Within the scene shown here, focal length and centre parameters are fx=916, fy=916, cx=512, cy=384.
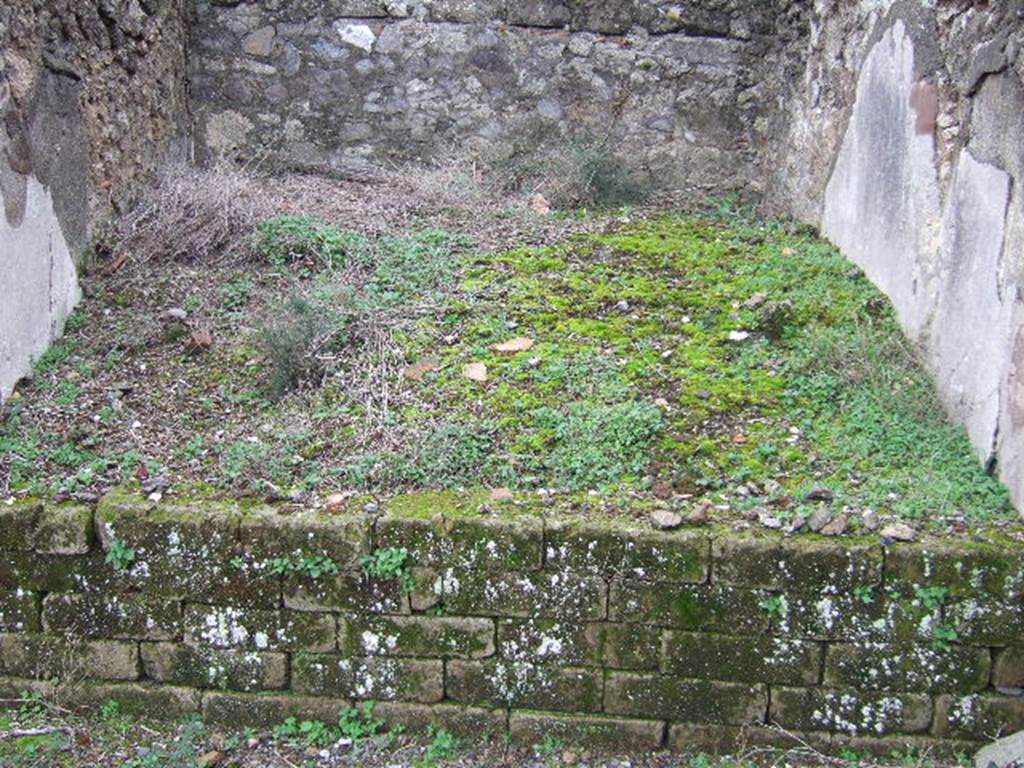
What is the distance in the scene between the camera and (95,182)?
455cm

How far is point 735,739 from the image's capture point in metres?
2.87

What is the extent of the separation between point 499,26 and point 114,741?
483 centimetres

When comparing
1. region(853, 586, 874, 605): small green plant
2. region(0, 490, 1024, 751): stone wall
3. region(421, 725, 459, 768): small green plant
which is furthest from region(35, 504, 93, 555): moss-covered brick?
region(853, 586, 874, 605): small green plant

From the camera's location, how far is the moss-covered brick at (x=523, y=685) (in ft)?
9.52

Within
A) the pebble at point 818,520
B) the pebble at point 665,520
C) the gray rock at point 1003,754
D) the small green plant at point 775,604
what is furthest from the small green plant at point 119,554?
the gray rock at point 1003,754

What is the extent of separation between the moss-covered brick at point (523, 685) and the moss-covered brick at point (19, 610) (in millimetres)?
1366

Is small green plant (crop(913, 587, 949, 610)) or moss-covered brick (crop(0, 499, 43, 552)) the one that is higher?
moss-covered brick (crop(0, 499, 43, 552))

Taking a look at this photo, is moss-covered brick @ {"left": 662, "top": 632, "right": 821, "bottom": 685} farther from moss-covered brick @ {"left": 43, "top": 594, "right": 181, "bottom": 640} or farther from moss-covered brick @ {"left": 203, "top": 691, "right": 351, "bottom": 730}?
moss-covered brick @ {"left": 43, "top": 594, "right": 181, "bottom": 640}

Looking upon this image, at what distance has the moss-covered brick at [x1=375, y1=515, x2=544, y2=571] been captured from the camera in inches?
112

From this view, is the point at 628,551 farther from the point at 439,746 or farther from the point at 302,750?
the point at 302,750

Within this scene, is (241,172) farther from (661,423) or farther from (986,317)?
(986,317)

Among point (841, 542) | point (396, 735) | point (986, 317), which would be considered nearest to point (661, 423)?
point (841, 542)

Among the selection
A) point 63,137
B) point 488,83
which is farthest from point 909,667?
point 488,83

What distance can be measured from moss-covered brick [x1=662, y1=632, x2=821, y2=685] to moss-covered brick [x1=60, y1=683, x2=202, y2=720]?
1.57m
